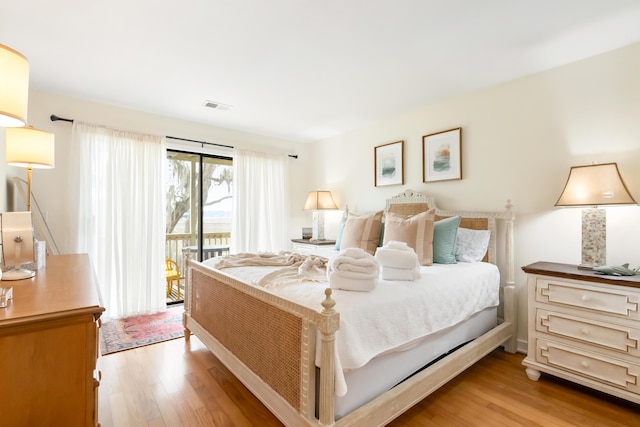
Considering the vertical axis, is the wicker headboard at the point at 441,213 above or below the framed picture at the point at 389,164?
below

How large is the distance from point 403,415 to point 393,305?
2.39 ft

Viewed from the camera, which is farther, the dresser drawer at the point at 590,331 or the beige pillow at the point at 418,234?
the beige pillow at the point at 418,234

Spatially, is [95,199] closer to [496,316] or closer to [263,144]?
[263,144]

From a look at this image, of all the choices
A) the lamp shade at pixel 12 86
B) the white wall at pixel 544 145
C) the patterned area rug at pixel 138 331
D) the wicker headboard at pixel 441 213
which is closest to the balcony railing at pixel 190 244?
the patterned area rug at pixel 138 331

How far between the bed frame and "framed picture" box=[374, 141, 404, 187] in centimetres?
114

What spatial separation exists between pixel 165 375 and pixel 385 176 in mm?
3036

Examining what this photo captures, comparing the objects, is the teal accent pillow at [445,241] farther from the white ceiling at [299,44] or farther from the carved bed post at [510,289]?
the white ceiling at [299,44]

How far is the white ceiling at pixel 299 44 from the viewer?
5.88 feet

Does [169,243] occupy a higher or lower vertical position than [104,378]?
higher

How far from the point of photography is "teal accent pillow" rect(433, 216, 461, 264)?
264 cm

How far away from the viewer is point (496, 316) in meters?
2.73

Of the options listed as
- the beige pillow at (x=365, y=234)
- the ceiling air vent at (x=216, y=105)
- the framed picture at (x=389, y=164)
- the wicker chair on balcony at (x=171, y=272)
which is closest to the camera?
the beige pillow at (x=365, y=234)

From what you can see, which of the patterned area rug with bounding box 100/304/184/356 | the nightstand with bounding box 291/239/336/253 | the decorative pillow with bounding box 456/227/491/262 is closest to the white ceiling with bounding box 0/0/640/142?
the decorative pillow with bounding box 456/227/491/262

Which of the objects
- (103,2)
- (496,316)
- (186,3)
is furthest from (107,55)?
(496,316)
